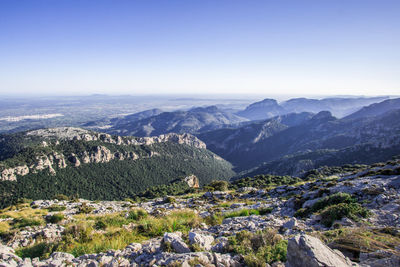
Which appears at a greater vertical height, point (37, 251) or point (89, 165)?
point (37, 251)

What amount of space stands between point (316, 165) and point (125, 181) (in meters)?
109

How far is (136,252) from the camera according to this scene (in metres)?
6.34

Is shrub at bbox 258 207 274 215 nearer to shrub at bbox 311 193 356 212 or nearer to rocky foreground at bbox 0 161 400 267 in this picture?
rocky foreground at bbox 0 161 400 267

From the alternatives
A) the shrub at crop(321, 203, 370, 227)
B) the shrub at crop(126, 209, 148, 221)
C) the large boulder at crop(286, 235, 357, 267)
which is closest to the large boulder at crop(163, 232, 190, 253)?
the large boulder at crop(286, 235, 357, 267)

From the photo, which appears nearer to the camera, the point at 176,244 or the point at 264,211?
the point at 176,244

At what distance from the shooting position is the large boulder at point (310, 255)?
414 cm

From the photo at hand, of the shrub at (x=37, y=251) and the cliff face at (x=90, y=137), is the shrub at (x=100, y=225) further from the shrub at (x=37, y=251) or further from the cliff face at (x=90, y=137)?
the cliff face at (x=90, y=137)

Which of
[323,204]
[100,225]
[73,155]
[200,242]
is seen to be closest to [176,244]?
[200,242]

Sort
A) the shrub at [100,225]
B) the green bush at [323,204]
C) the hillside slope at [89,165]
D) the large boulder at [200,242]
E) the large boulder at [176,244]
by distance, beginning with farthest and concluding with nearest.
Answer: the hillside slope at [89,165] < the green bush at [323,204] < the shrub at [100,225] < the large boulder at [200,242] < the large boulder at [176,244]

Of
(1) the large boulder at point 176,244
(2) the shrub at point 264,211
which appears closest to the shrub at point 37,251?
(1) the large boulder at point 176,244

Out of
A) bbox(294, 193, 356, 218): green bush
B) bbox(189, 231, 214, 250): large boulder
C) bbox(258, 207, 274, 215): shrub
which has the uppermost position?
bbox(189, 231, 214, 250): large boulder

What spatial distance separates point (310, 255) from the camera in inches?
165

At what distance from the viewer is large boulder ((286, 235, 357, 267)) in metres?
4.14

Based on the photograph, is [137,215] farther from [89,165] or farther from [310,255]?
[89,165]
